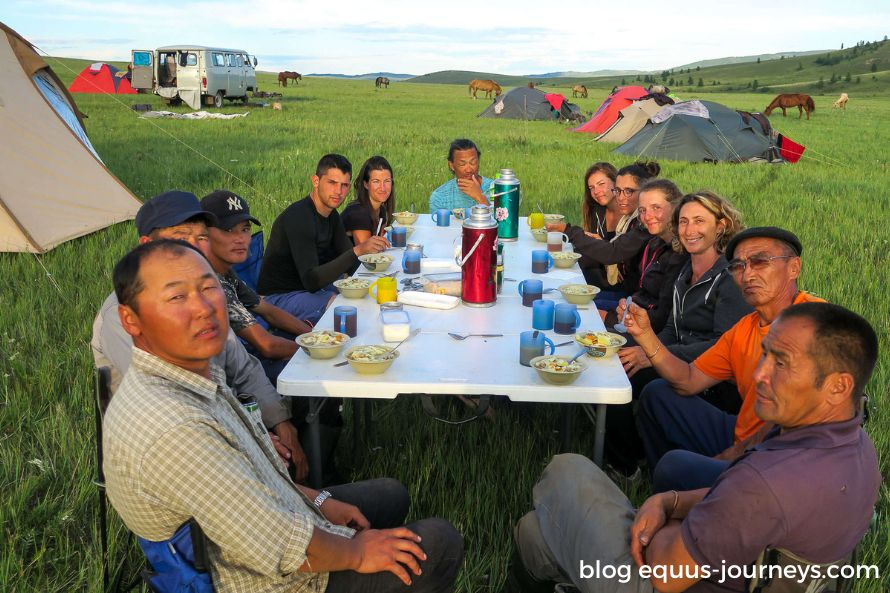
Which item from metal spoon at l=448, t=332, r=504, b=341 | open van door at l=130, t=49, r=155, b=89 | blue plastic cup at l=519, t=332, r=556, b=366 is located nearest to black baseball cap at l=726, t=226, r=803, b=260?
blue plastic cup at l=519, t=332, r=556, b=366

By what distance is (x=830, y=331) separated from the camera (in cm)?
186

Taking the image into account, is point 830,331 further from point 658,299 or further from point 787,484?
point 658,299

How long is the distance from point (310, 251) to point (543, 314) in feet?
6.57

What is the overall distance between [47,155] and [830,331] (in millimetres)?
7560

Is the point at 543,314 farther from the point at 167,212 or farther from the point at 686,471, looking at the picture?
the point at 167,212

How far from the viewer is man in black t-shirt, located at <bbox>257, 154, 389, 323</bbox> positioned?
4.63 meters

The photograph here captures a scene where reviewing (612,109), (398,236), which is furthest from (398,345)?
(612,109)

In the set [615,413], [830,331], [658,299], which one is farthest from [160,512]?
[658,299]

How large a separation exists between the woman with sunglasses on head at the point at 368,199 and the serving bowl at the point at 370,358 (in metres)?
2.88

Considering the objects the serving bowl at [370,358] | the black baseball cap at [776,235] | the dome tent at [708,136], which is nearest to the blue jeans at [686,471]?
the black baseball cap at [776,235]

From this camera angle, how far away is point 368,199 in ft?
19.3

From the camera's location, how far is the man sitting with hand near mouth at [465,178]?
5.98 meters

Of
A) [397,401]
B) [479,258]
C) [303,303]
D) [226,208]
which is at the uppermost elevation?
[226,208]

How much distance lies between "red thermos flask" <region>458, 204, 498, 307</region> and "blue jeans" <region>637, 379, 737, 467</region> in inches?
36.0
